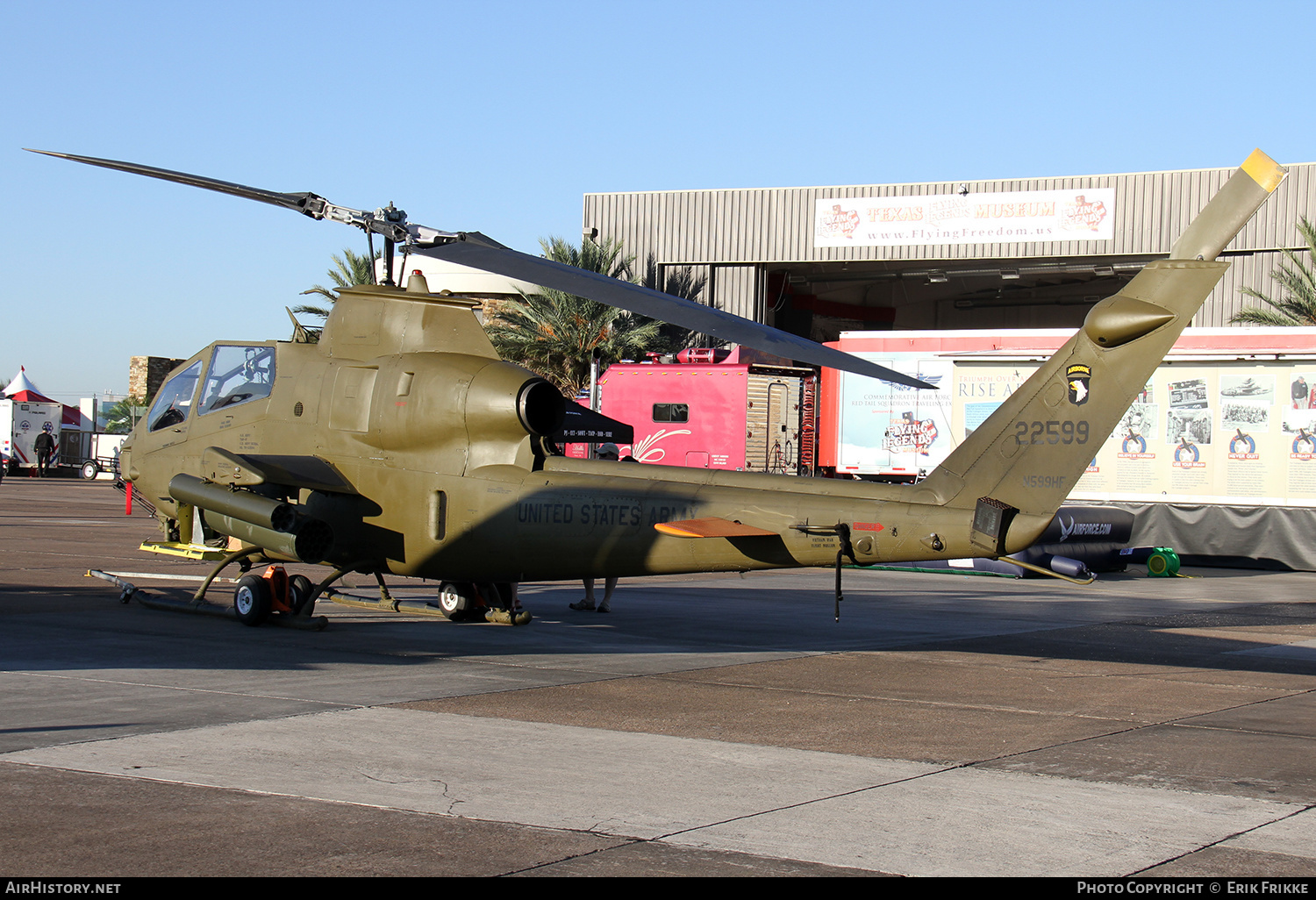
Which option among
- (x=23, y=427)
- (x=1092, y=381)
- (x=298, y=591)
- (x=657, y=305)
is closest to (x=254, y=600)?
(x=298, y=591)

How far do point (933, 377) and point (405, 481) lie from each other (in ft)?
53.6

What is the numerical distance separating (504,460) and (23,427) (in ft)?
140

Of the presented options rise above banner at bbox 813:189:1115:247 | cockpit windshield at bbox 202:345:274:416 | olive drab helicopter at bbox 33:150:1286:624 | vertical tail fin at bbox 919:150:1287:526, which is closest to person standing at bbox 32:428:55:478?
rise above banner at bbox 813:189:1115:247

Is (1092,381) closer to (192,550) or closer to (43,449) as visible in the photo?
(192,550)

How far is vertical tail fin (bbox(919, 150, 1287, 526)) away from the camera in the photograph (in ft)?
26.9

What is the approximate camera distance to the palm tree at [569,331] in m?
→ 40.5

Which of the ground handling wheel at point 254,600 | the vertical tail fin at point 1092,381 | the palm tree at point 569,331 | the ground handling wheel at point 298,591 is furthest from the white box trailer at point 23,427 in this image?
the vertical tail fin at point 1092,381

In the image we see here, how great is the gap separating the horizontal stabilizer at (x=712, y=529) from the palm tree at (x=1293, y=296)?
95.6ft

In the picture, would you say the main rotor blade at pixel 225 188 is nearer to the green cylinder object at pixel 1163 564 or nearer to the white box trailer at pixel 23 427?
the green cylinder object at pixel 1163 564

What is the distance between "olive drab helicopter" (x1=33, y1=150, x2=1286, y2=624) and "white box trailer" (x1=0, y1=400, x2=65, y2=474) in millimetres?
38015

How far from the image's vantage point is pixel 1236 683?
10.0 metres

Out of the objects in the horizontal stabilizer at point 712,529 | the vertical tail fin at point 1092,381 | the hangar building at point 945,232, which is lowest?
the horizontal stabilizer at point 712,529

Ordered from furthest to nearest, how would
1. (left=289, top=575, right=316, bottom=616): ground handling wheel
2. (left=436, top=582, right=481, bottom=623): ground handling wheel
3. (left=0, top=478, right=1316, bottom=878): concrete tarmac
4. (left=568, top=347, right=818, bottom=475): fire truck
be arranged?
1. (left=568, top=347, right=818, bottom=475): fire truck
2. (left=436, top=582, right=481, bottom=623): ground handling wheel
3. (left=289, top=575, right=316, bottom=616): ground handling wheel
4. (left=0, top=478, right=1316, bottom=878): concrete tarmac

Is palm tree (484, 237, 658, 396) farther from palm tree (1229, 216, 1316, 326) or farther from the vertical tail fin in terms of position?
the vertical tail fin
